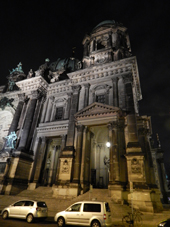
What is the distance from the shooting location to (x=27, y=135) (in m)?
22.0

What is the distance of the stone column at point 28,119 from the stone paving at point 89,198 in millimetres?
6208

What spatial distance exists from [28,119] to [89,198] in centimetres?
1561

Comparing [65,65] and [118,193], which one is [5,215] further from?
[65,65]

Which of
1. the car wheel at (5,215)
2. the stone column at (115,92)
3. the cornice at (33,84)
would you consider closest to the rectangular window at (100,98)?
the stone column at (115,92)

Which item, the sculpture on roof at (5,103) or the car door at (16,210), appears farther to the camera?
the sculpture on roof at (5,103)

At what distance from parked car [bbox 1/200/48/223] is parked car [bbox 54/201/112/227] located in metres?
1.58

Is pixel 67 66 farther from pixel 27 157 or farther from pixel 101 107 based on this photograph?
pixel 27 157

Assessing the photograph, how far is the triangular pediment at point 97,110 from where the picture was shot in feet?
59.6

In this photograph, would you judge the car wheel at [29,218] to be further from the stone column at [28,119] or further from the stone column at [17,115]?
the stone column at [17,115]

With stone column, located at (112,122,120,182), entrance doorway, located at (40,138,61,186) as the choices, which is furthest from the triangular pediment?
entrance doorway, located at (40,138,61,186)

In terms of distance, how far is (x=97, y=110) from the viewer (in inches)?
754

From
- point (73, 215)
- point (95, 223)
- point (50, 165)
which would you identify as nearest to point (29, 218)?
point (73, 215)

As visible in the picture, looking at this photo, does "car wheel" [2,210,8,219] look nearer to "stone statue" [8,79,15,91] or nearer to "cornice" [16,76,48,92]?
"cornice" [16,76,48,92]

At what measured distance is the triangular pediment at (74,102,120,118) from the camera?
18158mm
